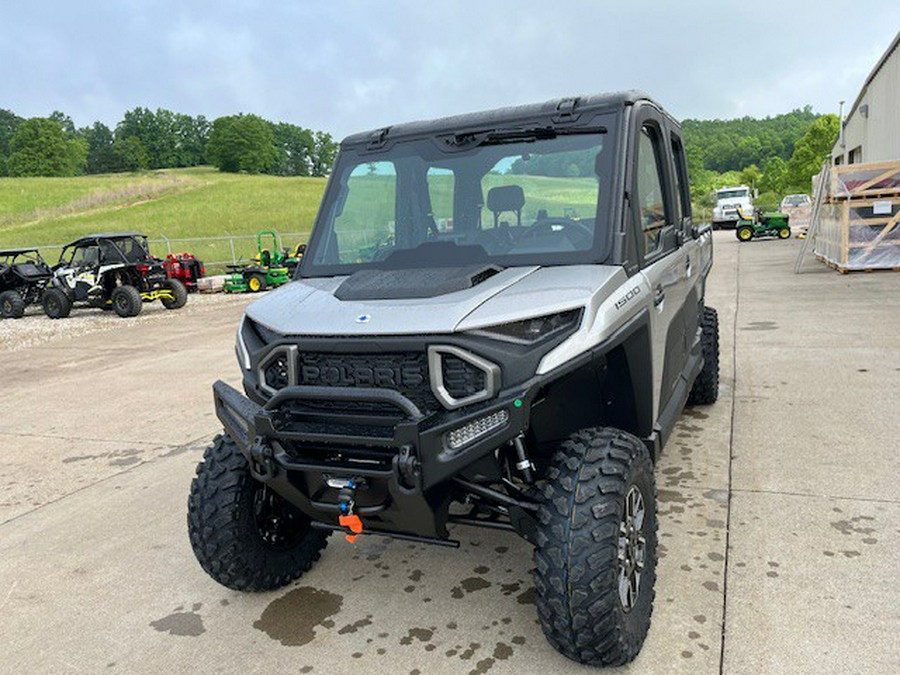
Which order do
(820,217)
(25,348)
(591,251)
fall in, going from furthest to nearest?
(820,217)
(25,348)
(591,251)

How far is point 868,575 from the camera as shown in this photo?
294 cm

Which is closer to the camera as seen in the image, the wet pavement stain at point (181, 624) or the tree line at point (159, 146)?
the wet pavement stain at point (181, 624)

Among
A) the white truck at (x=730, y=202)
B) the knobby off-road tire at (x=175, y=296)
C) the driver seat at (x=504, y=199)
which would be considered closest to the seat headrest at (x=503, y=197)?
the driver seat at (x=504, y=199)

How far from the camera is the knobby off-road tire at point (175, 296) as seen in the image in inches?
627

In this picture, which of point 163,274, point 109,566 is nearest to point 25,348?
point 163,274

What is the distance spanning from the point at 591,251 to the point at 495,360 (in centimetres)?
81

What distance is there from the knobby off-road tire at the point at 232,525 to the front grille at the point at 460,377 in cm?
113

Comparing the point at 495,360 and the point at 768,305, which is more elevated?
the point at 495,360

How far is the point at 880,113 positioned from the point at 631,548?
26509 mm

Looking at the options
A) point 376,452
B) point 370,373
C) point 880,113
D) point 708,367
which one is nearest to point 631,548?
point 376,452

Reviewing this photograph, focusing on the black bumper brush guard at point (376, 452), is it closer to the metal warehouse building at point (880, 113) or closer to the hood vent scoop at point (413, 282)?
the hood vent scoop at point (413, 282)

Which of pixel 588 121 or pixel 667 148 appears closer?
pixel 588 121

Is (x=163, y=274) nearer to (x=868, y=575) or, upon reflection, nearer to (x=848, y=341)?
(x=848, y=341)

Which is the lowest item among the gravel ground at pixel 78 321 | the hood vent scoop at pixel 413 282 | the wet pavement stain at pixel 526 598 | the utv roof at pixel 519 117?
the gravel ground at pixel 78 321
